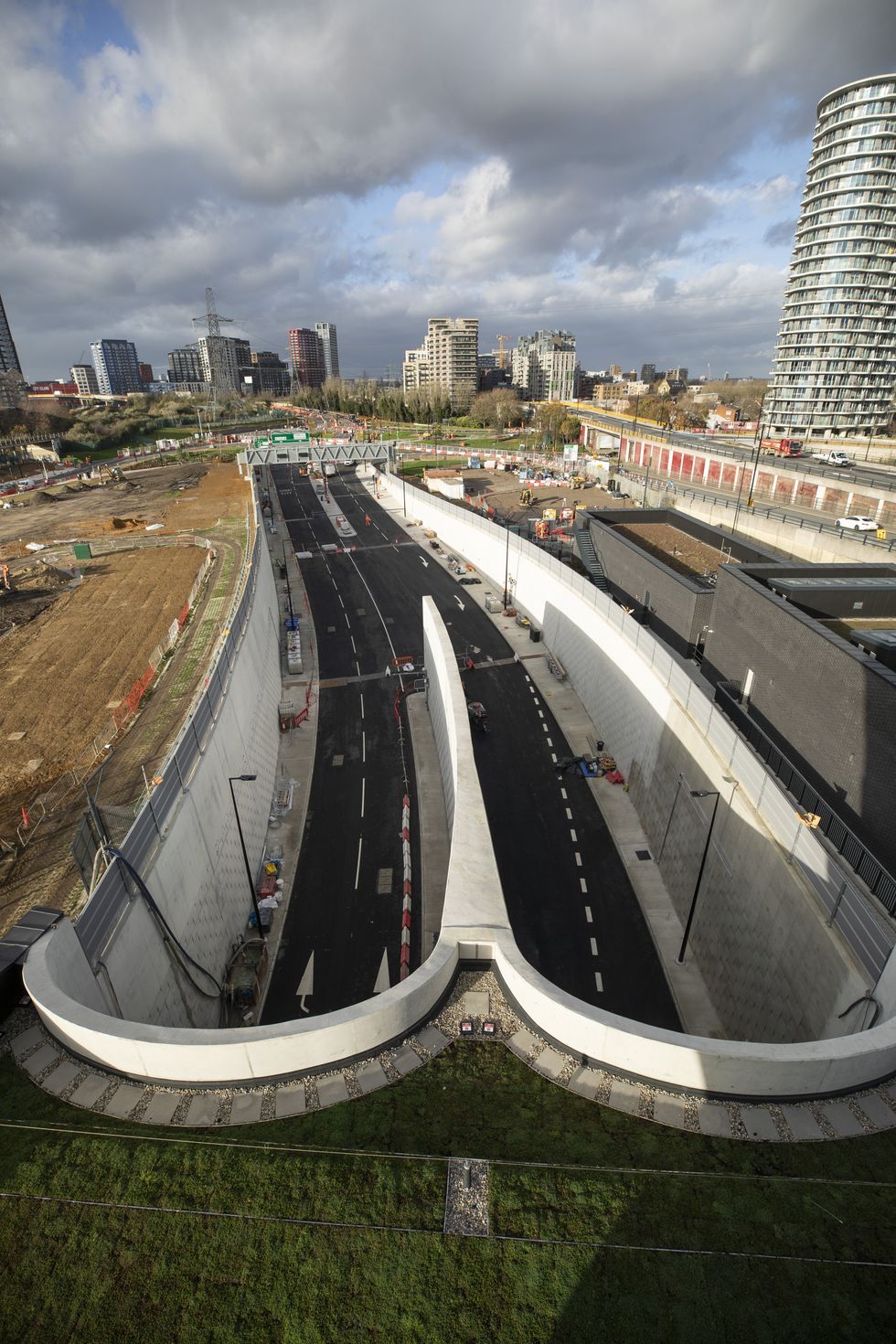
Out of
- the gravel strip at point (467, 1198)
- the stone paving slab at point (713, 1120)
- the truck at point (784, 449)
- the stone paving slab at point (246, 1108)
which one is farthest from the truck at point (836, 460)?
the stone paving slab at point (246, 1108)

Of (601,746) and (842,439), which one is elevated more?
(842,439)

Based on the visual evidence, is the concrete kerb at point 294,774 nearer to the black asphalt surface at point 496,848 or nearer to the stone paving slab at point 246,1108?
the black asphalt surface at point 496,848

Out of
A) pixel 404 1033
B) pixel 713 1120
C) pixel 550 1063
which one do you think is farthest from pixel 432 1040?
pixel 713 1120

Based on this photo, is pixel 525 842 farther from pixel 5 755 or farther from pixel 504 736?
pixel 5 755

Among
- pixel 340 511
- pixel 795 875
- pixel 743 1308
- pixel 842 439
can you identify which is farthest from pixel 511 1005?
pixel 842 439

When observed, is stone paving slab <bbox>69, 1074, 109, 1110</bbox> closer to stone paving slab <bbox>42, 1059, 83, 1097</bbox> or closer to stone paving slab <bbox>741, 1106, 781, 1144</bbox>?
stone paving slab <bbox>42, 1059, 83, 1097</bbox>

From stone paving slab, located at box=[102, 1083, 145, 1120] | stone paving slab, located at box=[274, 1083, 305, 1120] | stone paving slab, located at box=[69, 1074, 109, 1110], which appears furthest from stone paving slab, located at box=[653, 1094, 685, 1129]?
stone paving slab, located at box=[69, 1074, 109, 1110]
